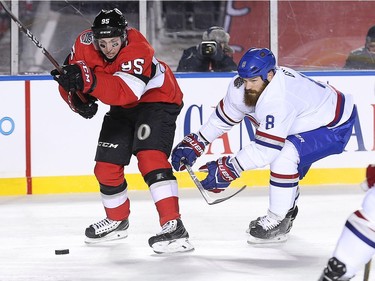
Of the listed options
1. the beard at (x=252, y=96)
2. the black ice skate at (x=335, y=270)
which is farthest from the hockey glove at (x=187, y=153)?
the black ice skate at (x=335, y=270)

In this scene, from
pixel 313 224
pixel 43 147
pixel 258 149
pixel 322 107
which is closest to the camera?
pixel 258 149

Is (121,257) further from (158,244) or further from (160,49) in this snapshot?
(160,49)

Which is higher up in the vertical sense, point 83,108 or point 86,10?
point 86,10

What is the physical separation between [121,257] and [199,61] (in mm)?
Result: 2670

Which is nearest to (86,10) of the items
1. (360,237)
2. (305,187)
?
(305,187)

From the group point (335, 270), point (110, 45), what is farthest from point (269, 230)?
point (335, 270)

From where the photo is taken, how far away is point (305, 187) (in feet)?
20.2

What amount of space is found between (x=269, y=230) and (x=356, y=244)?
150cm

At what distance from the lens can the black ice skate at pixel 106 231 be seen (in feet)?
14.7

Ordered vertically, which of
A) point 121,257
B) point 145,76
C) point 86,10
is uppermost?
point 86,10

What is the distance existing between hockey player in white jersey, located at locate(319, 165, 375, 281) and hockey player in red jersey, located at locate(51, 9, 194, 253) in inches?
52.0

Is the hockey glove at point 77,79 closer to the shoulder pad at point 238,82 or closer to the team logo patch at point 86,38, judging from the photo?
the team logo patch at point 86,38

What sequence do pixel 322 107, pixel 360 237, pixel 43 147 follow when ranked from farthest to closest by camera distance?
pixel 43 147 < pixel 322 107 < pixel 360 237

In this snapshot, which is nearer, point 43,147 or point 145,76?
point 145,76
